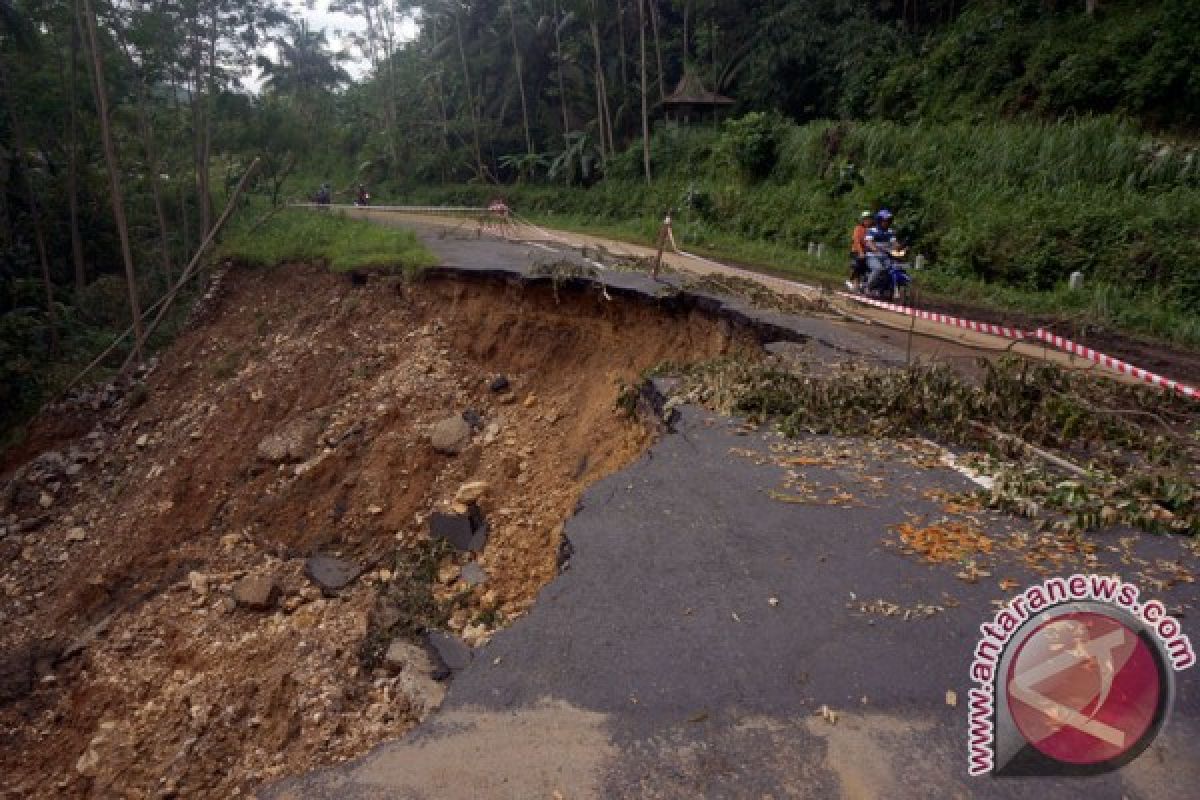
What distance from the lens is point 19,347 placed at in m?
14.2

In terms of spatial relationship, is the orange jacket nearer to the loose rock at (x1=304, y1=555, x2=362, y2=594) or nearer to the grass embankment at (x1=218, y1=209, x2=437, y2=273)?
the grass embankment at (x1=218, y1=209, x2=437, y2=273)

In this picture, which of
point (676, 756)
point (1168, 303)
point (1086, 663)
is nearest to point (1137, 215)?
point (1168, 303)

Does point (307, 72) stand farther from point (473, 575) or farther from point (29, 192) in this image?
point (473, 575)

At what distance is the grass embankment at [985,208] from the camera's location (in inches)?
449

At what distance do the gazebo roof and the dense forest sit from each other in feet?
0.70

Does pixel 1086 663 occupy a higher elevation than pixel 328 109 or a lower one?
lower

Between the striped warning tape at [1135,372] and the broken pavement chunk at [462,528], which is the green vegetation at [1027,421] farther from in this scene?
the broken pavement chunk at [462,528]

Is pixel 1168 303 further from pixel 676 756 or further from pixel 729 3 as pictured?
pixel 729 3

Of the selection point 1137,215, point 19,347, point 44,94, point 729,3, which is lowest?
point 19,347

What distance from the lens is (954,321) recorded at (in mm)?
9188

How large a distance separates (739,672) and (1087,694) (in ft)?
4.32

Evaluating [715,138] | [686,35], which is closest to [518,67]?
[686,35]

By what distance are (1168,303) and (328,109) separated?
4063 cm

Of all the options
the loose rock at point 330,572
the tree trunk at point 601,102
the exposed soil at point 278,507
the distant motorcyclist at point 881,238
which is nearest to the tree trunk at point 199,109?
the exposed soil at point 278,507
